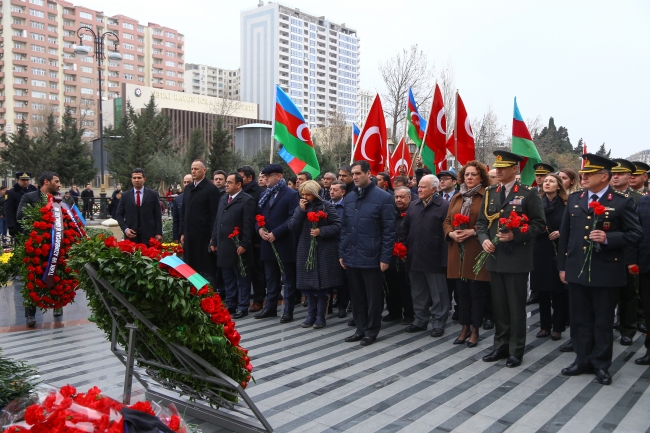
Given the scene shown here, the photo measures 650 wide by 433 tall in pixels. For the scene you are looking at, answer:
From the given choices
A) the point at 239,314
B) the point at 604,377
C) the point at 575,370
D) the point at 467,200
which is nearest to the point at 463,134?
the point at 467,200

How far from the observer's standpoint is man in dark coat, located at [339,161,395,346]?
670 cm

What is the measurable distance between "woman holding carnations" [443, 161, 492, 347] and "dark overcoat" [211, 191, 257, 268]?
2.90m

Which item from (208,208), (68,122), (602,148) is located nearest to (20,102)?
(68,122)

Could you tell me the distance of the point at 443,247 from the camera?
709 centimetres

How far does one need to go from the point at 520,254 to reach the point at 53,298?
5925mm

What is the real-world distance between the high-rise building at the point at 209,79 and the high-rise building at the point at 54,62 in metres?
45.3

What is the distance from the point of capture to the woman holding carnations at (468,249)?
21.0ft

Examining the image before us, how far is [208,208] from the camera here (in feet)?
28.7

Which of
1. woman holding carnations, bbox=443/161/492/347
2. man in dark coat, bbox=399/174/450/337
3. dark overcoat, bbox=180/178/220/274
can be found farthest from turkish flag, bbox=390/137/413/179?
woman holding carnations, bbox=443/161/492/347

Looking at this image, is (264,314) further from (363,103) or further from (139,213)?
(363,103)

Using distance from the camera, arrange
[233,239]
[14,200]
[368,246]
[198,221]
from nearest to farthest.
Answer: [368,246], [233,239], [198,221], [14,200]

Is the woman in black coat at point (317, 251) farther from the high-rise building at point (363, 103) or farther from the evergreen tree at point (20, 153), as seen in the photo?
the high-rise building at point (363, 103)

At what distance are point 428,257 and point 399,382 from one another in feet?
6.87

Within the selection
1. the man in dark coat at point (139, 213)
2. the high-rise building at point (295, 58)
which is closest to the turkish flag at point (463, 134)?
the man in dark coat at point (139, 213)
